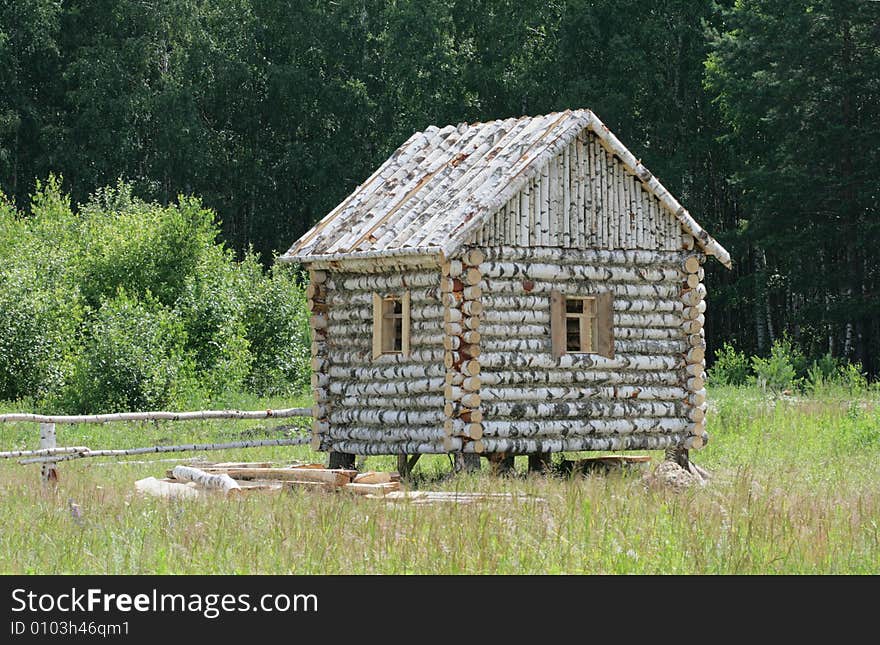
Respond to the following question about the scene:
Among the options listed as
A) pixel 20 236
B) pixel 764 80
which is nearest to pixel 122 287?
pixel 20 236

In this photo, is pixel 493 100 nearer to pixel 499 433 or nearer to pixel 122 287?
pixel 122 287

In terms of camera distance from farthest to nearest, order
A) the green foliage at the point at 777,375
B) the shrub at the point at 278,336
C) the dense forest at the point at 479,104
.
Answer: the dense forest at the point at 479,104
the shrub at the point at 278,336
the green foliage at the point at 777,375

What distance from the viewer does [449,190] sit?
2128cm

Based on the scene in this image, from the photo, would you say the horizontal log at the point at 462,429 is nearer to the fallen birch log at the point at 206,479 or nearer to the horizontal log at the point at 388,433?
the horizontal log at the point at 388,433

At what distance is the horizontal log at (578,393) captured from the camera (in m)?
20.2

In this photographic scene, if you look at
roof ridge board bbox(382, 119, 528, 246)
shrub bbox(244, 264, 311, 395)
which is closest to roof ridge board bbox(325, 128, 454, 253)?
roof ridge board bbox(382, 119, 528, 246)

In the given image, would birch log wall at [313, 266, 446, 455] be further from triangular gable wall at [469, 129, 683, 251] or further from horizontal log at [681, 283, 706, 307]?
horizontal log at [681, 283, 706, 307]

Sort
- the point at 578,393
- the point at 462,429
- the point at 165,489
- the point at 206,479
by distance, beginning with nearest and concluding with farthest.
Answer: the point at 165,489, the point at 206,479, the point at 462,429, the point at 578,393

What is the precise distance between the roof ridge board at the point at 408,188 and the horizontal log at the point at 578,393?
2966 mm

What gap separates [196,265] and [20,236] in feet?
19.2

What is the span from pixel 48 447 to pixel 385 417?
4.68 m

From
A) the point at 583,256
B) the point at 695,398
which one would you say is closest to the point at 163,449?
the point at 583,256

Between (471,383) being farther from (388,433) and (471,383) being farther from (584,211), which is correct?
(584,211)

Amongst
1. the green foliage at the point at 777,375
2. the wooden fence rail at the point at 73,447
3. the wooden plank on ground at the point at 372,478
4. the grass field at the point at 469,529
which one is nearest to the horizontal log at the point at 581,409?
the grass field at the point at 469,529
